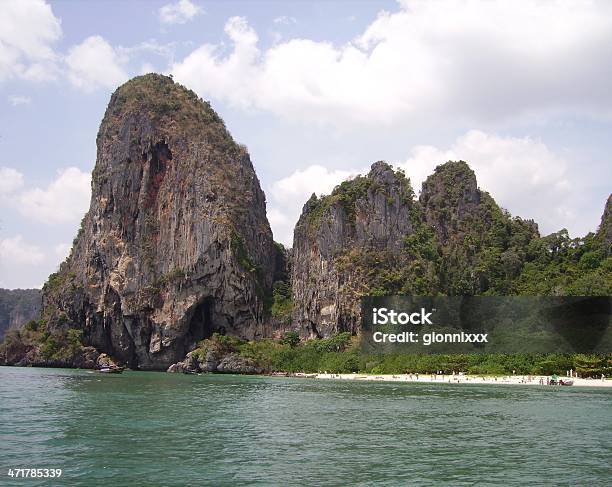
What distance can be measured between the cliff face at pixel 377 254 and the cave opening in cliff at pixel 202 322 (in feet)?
53.2

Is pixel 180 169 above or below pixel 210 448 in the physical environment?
above

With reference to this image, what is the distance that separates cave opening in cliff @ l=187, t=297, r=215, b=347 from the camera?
4663 inches

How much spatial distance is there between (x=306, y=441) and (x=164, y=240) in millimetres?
101183

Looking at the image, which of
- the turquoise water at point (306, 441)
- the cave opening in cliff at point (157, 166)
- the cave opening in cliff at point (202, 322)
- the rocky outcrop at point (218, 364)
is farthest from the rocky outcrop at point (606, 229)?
the cave opening in cliff at point (157, 166)

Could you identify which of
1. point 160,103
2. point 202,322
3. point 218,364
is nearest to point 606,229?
point 218,364

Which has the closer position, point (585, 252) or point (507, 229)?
point (585, 252)

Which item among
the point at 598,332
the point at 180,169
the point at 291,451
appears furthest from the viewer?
the point at 180,169

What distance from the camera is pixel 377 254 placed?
111188 mm

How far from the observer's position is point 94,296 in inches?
4779

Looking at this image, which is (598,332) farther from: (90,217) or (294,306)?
(90,217)

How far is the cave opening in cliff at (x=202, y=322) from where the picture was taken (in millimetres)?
118438

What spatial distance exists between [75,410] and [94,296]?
90.2 metres

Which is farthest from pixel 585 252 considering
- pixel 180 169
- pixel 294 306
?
pixel 180 169

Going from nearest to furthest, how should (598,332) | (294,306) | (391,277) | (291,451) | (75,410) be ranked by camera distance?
(291,451), (75,410), (598,332), (391,277), (294,306)
